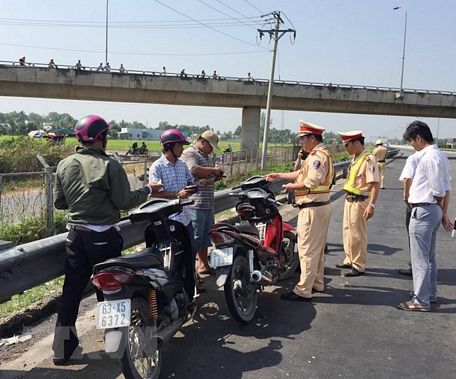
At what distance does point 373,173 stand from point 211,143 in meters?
2.26

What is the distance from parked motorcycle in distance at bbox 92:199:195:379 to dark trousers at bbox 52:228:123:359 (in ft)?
0.98

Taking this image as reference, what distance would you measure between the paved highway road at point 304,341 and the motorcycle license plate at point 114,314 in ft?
2.08

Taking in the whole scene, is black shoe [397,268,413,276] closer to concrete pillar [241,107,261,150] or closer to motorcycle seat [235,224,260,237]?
motorcycle seat [235,224,260,237]

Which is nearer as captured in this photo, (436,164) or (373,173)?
(436,164)

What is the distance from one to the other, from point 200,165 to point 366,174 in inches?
90.3

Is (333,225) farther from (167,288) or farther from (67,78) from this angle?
(67,78)

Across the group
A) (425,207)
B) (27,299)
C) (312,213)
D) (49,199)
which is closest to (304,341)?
(312,213)

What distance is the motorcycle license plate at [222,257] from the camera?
4.26 metres

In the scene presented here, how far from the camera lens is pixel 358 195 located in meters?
6.20

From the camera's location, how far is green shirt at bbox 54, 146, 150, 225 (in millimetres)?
3424

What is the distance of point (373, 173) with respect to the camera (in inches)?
240

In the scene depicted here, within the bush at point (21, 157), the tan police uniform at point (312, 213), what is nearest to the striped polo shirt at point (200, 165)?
the tan police uniform at point (312, 213)

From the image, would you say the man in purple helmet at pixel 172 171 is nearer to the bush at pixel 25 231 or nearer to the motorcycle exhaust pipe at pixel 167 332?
the motorcycle exhaust pipe at pixel 167 332

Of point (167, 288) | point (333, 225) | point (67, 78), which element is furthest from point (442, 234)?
point (67, 78)
